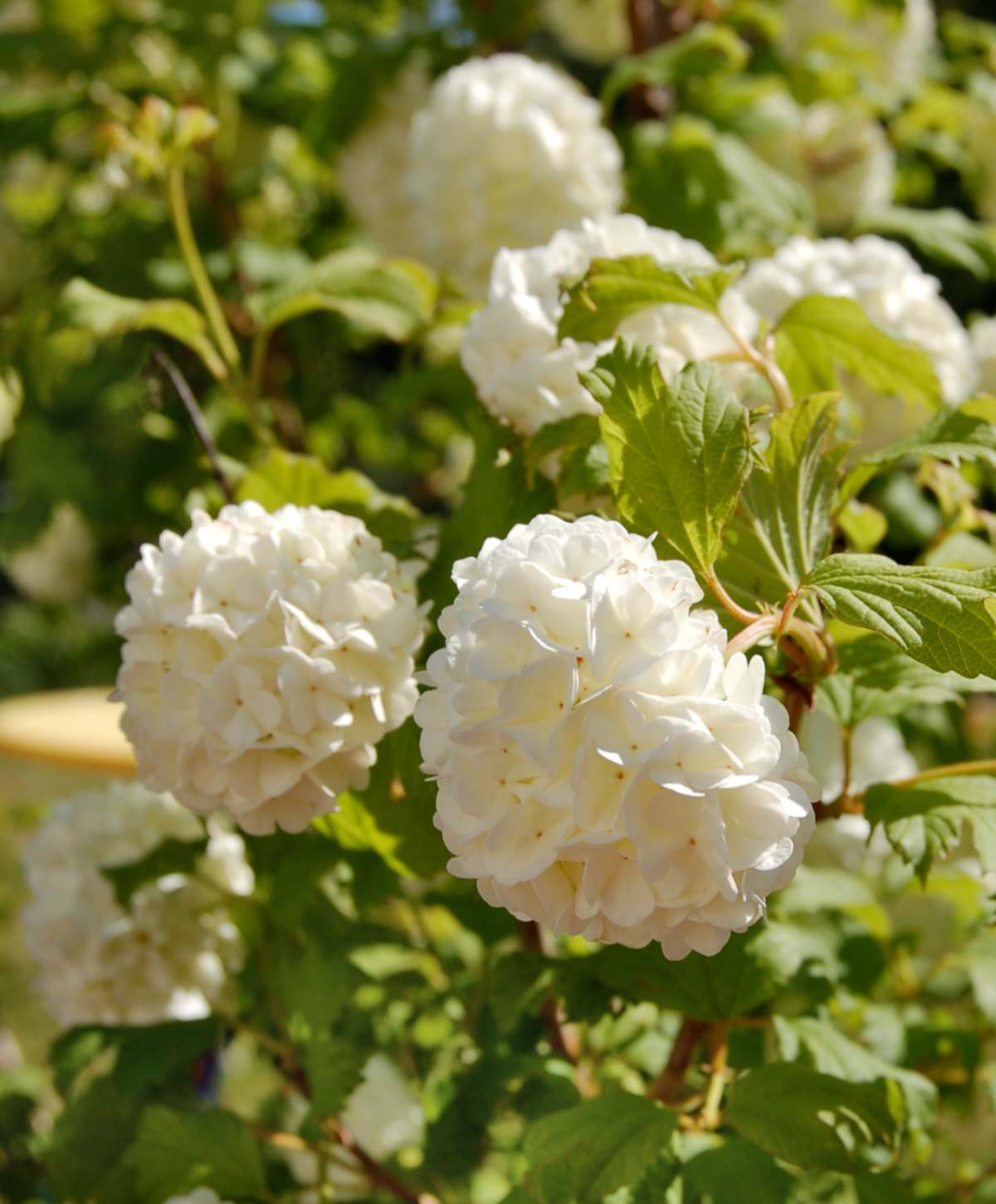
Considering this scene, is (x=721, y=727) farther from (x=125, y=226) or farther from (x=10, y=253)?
(x=10, y=253)

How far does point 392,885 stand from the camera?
1090 millimetres

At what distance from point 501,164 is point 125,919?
3.20 feet

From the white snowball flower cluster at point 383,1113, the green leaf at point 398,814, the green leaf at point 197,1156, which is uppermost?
the green leaf at point 398,814

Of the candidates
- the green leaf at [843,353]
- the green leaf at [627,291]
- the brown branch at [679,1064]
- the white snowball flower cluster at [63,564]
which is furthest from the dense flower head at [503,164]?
the white snowball flower cluster at [63,564]

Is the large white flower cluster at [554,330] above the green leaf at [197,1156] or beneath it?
above

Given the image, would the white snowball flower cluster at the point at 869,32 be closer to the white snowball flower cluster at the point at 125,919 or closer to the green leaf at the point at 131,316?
the green leaf at the point at 131,316

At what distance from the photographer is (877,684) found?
0.96 m

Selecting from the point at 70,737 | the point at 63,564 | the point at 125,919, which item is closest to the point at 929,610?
the point at 125,919

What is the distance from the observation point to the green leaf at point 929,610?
70 centimetres

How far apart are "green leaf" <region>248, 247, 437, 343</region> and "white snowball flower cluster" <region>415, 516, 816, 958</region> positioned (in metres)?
0.63

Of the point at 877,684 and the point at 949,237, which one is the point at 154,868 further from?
the point at 949,237

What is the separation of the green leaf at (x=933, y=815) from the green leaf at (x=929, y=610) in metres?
0.19

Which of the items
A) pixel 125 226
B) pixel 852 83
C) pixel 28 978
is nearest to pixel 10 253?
pixel 125 226

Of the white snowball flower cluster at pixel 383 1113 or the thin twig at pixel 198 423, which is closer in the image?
the thin twig at pixel 198 423
